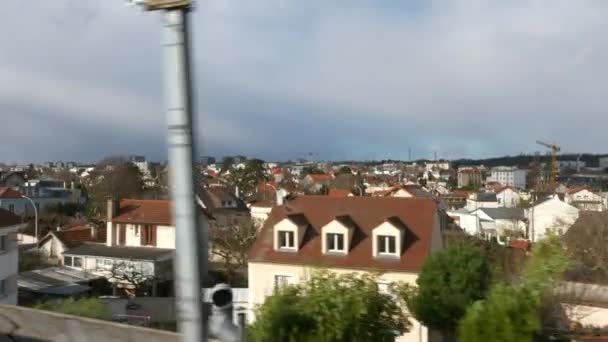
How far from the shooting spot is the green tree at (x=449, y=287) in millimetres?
10641

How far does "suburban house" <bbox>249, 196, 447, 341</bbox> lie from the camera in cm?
1670

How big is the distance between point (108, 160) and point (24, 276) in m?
31.4

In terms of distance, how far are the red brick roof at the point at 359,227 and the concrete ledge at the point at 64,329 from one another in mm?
11944

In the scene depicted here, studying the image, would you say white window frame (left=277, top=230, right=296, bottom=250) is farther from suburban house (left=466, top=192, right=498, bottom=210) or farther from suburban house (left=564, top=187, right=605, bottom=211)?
suburban house (left=466, top=192, right=498, bottom=210)

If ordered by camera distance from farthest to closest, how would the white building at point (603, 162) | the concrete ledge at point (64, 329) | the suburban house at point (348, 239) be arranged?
the white building at point (603, 162)
the suburban house at point (348, 239)
the concrete ledge at point (64, 329)

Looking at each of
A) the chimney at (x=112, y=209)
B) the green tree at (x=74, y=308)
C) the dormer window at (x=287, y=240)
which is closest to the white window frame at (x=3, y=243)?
the dormer window at (x=287, y=240)

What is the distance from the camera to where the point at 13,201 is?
4388 centimetres

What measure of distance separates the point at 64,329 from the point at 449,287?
7709mm

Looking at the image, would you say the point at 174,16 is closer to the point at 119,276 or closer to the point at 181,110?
the point at 181,110

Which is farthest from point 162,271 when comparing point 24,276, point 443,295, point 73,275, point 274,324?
point 274,324

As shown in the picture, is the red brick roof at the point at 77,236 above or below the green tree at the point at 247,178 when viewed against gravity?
below

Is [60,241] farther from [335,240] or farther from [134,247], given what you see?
[335,240]

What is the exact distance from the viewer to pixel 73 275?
79.4 ft

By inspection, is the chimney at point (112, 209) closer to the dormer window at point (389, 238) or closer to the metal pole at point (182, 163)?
the dormer window at point (389, 238)
